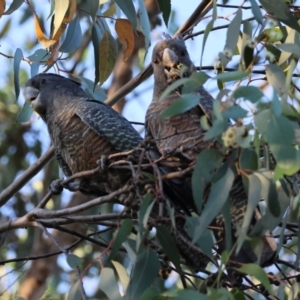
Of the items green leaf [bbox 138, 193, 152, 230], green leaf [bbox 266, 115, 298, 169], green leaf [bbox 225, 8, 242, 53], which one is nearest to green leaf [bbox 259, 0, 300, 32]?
green leaf [bbox 225, 8, 242, 53]

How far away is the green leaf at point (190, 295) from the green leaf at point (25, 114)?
1832 mm

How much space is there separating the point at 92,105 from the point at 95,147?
249mm

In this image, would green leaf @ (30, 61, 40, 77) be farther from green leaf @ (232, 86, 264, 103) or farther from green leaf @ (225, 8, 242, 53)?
green leaf @ (232, 86, 264, 103)

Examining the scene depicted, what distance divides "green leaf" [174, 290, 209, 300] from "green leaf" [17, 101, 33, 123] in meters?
1.83

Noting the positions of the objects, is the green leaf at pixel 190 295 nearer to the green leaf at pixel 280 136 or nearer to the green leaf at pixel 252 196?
the green leaf at pixel 252 196

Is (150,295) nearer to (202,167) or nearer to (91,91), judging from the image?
(202,167)

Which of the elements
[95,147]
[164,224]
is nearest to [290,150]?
[164,224]

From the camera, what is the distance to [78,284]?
6.77 ft

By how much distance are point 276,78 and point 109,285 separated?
0.73m

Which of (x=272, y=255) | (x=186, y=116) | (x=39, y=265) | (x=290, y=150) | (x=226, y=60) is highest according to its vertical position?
(x=226, y=60)

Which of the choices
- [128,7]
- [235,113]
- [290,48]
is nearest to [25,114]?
[128,7]

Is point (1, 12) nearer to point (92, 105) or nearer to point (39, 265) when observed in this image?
point (92, 105)

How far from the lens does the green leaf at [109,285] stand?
199 cm

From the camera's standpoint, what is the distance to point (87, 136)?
10.2 feet
